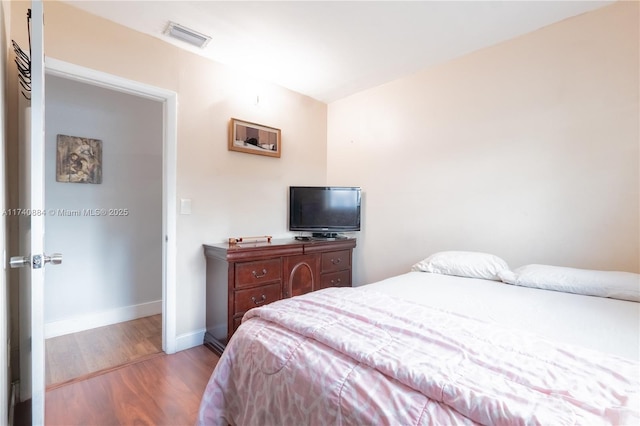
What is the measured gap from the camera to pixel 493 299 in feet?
5.29

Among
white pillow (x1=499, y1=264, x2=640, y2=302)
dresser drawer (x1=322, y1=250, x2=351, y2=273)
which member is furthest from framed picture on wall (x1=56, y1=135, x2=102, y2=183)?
white pillow (x1=499, y1=264, x2=640, y2=302)

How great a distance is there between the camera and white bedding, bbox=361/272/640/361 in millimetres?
1151

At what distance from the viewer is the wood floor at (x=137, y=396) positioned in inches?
65.6

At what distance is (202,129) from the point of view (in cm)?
261

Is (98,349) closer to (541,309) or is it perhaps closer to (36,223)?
(36,223)

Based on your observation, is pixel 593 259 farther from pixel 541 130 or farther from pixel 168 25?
pixel 168 25

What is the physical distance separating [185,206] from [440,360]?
2.23 metres

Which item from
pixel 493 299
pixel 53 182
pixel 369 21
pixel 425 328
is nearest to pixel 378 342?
pixel 425 328

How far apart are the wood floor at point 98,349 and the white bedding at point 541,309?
205 centimetres

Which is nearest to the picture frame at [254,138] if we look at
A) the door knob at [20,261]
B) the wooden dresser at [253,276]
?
the wooden dresser at [253,276]

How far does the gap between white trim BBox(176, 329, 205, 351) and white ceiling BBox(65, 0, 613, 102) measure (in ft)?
7.83

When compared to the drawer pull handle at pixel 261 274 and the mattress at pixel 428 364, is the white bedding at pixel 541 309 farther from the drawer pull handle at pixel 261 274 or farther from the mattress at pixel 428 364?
the drawer pull handle at pixel 261 274

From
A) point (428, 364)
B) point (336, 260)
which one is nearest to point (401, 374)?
point (428, 364)

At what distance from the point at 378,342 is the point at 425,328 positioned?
209 mm
